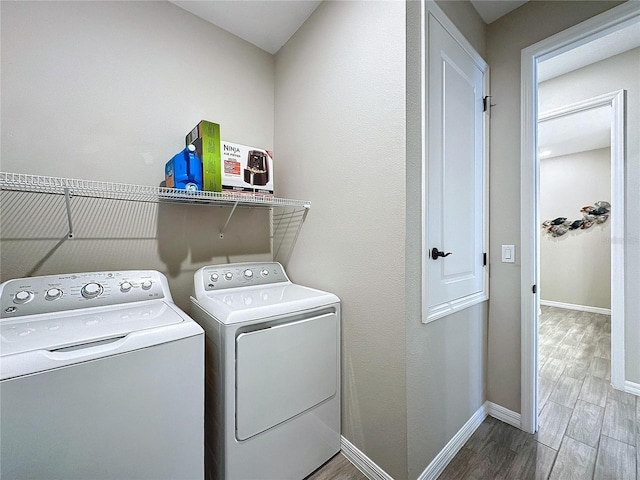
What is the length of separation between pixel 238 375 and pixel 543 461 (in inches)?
67.1

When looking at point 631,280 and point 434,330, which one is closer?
point 434,330

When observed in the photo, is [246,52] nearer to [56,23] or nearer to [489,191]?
[56,23]

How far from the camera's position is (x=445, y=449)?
1.41 metres

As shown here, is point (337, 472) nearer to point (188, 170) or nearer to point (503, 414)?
point (503, 414)

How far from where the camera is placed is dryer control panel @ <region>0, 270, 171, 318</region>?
1062 millimetres

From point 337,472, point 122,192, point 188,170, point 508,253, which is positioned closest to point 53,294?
point 122,192

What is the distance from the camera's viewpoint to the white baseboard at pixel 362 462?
129 cm

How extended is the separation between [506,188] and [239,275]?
185 cm

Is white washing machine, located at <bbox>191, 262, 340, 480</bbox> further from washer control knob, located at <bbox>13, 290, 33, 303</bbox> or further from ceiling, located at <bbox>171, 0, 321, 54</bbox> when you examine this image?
ceiling, located at <bbox>171, 0, 321, 54</bbox>

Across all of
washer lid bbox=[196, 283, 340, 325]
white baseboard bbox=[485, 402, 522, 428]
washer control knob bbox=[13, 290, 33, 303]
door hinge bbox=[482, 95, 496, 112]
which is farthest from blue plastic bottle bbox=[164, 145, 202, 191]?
white baseboard bbox=[485, 402, 522, 428]

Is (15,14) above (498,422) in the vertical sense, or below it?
above

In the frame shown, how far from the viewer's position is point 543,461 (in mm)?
1403

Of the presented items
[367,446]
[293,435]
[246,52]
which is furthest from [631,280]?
[246,52]

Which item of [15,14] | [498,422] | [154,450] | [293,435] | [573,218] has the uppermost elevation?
[15,14]
